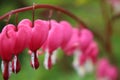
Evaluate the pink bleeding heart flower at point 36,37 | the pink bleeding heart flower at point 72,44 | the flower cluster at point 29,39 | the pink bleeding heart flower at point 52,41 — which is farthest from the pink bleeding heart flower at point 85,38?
the pink bleeding heart flower at point 36,37

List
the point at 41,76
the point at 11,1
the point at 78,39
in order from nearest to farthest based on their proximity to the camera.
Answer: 1. the point at 78,39
2. the point at 41,76
3. the point at 11,1

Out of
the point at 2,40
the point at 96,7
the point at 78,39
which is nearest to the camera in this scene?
the point at 2,40

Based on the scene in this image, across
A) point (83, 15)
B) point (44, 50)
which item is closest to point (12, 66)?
point (44, 50)

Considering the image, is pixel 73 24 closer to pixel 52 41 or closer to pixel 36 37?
pixel 52 41

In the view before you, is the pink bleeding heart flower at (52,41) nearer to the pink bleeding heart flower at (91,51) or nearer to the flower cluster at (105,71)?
the pink bleeding heart flower at (91,51)

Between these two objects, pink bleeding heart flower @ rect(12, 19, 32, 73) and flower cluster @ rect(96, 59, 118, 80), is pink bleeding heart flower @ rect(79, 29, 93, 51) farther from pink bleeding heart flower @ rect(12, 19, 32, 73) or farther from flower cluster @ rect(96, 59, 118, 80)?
pink bleeding heart flower @ rect(12, 19, 32, 73)

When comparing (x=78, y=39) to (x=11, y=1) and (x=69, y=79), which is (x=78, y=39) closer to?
(x=69, y=79)

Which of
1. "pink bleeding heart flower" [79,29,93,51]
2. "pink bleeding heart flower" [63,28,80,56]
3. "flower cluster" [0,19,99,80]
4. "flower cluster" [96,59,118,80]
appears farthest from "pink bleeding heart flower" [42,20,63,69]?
"flower cluster" [96,59,118,80]
